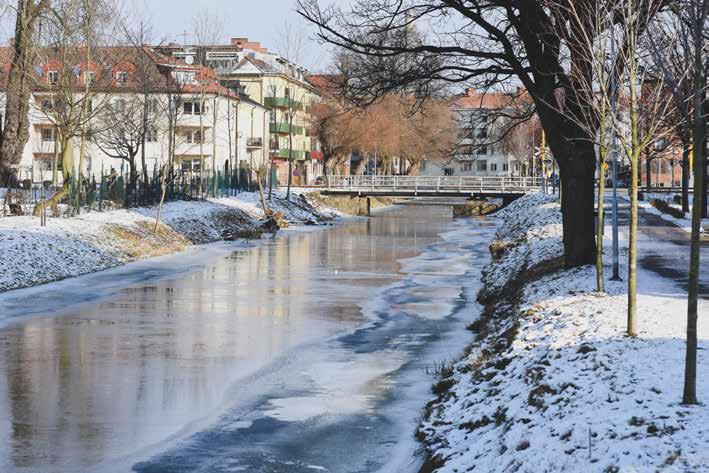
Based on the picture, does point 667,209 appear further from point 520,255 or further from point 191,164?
point 191,164

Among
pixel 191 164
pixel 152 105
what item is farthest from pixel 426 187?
pixel 152 105

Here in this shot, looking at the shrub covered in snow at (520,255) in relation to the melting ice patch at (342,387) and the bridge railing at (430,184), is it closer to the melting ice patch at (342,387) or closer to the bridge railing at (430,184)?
the melting ice patch at (342,387)

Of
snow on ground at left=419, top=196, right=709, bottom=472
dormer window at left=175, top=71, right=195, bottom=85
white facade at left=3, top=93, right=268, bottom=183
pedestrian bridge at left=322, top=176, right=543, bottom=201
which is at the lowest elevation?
snow on ground at left=419, top=196, right=709, bottom=472

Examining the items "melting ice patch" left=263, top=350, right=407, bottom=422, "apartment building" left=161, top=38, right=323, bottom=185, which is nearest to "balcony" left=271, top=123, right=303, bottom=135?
"apartment building" left=161, top=38, right=323, bottom=185

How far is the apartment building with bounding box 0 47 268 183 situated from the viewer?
37.6m

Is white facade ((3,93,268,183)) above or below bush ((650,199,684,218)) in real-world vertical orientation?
above

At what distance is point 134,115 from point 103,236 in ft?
102

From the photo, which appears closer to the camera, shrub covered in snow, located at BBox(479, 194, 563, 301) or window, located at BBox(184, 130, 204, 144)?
shrub covered in snow, located at BBox(479, 194, 563, 301)

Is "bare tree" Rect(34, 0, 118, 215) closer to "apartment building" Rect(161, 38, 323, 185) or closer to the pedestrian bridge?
the pedestrian bridge

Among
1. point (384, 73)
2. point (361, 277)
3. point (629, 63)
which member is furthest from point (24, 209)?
point (629, 63)

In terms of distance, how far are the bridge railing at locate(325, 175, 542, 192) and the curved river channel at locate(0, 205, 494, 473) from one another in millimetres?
48689

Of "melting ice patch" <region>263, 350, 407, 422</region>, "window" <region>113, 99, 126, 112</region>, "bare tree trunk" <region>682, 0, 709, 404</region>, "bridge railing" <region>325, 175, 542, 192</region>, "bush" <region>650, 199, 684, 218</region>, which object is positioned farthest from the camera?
"bridge railing" <region>325, 175, 542, 192</region>

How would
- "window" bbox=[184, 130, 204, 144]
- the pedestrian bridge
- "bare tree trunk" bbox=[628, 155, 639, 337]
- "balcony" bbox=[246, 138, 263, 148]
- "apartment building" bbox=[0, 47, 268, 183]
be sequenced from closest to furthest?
"bare tree trunk" bbox=[628, 155, 639, 337] → "apartment building" bbox=[0, 47, 268, 183] → the pedestrian bridge → "window" bbox=[184, 130, 204, 144] → "balcony" bbox=[246, 138, 263, 148]

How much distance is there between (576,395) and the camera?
10477 mm
